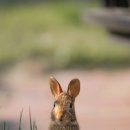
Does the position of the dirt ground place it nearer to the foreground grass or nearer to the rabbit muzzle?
the foreground grass

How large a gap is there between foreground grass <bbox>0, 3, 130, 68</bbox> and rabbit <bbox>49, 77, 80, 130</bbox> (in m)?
5.67

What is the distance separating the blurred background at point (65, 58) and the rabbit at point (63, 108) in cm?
144

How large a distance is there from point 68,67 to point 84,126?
3517 mm

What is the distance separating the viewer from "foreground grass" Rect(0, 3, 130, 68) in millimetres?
8461

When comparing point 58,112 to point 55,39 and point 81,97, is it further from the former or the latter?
point 55,39

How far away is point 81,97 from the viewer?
19.5 ft

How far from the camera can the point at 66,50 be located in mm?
Answer: 9062

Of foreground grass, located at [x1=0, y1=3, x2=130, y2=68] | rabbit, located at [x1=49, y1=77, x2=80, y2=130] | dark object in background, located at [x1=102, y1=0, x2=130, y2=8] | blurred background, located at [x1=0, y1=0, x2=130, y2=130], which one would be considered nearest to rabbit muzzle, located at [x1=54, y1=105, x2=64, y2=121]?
rabbit, located at [x1=49, y1=77, x2=80, y2=130]

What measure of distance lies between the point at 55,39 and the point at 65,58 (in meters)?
1.27

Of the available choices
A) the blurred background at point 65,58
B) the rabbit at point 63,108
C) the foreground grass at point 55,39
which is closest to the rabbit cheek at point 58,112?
the rabbit at point 63,108

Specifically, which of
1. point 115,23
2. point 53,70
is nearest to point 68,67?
point 53,70

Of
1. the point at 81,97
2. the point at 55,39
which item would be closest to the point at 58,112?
the point at 81,97

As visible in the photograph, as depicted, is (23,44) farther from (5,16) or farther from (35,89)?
(35,89)

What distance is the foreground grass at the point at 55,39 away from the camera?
8461 millimetres
